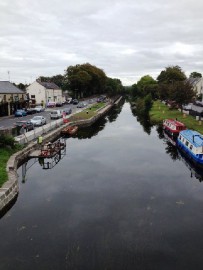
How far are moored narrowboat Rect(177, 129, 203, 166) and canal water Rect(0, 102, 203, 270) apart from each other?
130 centimetres

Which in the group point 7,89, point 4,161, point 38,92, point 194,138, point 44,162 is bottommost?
point 44,162

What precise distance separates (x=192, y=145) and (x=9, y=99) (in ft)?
167

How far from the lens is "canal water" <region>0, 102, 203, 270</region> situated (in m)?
15.8

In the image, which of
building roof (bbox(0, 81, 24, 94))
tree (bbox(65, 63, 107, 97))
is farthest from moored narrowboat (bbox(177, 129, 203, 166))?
tree (bbox(65, 63, 107, 97))

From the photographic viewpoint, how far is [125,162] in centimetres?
3484

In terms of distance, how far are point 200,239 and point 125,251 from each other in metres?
4.59

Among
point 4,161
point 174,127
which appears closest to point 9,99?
point 174,127

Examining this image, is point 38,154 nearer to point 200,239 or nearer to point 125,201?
point 125,201

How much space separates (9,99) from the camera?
7338cm

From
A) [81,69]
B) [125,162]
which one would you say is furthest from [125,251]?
[81,69]

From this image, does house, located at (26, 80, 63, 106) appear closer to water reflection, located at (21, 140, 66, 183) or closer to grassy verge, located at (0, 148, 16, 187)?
water reflection, located at (21, 140, 66, 183)

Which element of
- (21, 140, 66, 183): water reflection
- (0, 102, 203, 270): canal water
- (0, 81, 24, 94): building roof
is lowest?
(0, 102, 203, 270): canal water

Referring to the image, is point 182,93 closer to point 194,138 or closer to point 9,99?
point 194,138

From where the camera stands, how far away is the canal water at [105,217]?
1576cm
